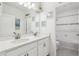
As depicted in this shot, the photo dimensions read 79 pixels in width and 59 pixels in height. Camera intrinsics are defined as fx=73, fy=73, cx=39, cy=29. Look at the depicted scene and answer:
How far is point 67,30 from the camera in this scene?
2342mm

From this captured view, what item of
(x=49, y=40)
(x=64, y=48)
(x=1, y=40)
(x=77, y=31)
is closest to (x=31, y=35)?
(x=49, y=40)

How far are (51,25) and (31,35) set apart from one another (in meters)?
0.75

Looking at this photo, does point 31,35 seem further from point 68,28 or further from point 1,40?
point 68,28

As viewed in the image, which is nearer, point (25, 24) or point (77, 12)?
point (25, 24)

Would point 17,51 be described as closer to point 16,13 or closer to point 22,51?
point 22,51

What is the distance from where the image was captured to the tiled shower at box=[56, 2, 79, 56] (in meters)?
2.22

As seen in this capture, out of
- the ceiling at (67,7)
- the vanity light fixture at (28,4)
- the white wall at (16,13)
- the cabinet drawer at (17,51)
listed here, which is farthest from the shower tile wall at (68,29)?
the cabinet drawer at (17,51)

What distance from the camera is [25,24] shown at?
6.12 ft

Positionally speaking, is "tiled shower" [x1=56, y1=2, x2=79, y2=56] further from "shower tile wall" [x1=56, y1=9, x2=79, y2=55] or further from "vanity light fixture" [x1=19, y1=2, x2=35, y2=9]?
"vanity light fixture" [x1=19, y1=2, x2=35, y2=9]

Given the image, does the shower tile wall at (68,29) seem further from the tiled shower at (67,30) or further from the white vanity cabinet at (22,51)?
the white vanity cabinet at (22,51)

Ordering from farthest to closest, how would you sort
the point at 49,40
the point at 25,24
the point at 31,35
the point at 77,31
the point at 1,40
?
the point at 49,40, the point at 77,31, the point at 31,35, the point at 25,24, the point at 1,40

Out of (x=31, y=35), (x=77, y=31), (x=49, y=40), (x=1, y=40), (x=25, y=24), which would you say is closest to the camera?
(x=1, y=40)

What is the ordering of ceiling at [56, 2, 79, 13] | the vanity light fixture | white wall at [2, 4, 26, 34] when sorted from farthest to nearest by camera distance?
1. ceiling at [56, 2, 79, 13]
2. the vanity light fixture
3. white wall at [2, 4, 26, 34]

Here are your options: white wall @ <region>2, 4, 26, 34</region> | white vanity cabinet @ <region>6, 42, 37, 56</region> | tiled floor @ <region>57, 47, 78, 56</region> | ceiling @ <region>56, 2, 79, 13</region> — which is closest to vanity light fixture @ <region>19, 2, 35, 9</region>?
white wall @ <region>2, 4, 26, 34</region>
